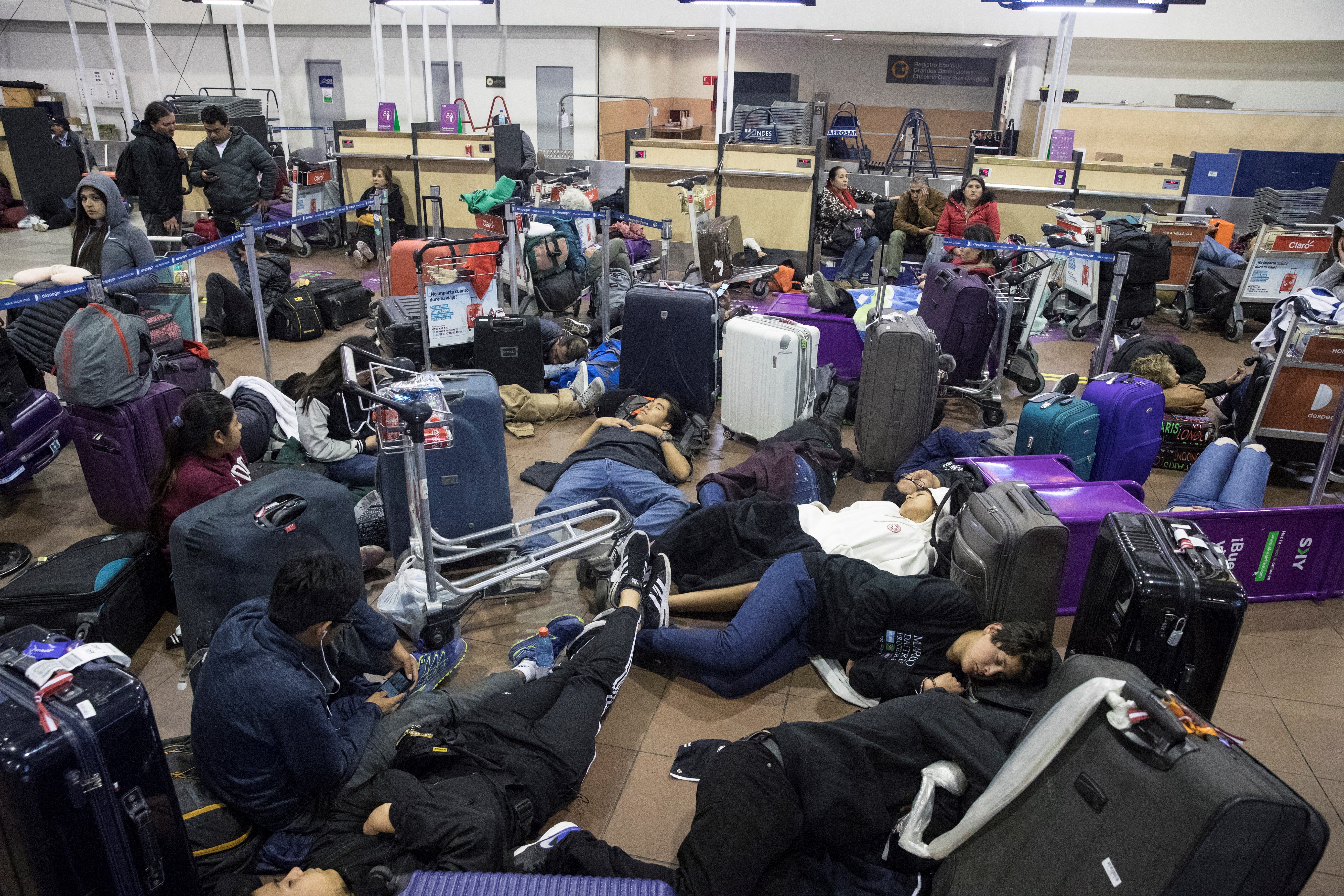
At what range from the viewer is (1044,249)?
701 centimetres

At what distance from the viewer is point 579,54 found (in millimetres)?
17500

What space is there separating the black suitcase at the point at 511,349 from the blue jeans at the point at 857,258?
5032mm

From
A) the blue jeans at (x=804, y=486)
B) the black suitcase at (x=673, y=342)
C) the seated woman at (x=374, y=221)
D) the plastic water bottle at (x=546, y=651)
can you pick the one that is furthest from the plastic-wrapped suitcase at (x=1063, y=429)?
the seated woman at (x=374, y=221)

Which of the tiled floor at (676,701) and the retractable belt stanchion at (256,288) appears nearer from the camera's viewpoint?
the tiled floor at (676,701)

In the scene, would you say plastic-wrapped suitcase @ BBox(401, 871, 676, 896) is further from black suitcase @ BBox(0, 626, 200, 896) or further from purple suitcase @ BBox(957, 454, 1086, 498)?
purple suitcase @ BBox(957, 454, 1086, 498)

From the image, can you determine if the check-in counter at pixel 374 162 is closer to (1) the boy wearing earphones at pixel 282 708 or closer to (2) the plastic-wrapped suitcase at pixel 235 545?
(2) the plastic-wrapped suitcase at pixel 235 545

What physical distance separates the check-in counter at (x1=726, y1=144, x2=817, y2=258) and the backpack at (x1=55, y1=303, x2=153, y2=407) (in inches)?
298

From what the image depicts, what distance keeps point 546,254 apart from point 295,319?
238 centimetres

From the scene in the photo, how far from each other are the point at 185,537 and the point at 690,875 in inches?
88.4

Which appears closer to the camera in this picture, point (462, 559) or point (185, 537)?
point (185, 537)

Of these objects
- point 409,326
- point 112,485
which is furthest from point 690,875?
point 409,326

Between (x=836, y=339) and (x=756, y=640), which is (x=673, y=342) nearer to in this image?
(x=836, y=339)

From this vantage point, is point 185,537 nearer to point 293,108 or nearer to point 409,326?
Answer: point 409,326

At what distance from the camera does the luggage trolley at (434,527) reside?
353cm
